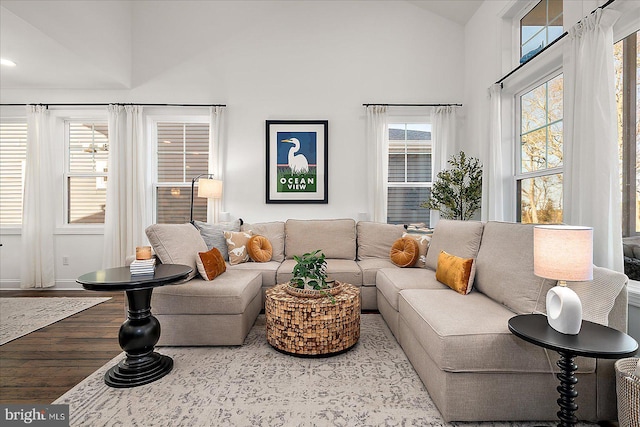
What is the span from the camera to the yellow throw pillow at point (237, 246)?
3645mm

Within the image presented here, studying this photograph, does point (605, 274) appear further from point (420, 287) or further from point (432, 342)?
point (420, 287)

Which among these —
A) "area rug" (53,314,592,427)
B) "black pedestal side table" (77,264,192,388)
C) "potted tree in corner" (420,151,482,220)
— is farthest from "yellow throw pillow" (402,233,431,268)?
"black pedestal side table" (77,264,192,388)

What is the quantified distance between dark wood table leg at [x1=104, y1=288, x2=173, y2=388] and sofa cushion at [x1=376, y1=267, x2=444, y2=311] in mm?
1712

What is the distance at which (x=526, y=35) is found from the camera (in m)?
3.40

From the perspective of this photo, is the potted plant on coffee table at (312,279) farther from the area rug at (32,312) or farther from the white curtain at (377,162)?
A: the area rug at (32,312)

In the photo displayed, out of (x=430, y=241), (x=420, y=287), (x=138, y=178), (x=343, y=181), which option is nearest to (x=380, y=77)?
(x=343, y=181)

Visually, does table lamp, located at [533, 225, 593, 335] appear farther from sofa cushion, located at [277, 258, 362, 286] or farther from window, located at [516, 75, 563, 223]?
sofa cushion, located at [277, 258, 362, 286]

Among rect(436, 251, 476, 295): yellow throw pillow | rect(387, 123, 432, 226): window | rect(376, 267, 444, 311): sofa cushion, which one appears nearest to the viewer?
rect(436, 251, 476, 295): yellow throw pillow

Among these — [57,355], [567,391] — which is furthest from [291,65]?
[567,391]

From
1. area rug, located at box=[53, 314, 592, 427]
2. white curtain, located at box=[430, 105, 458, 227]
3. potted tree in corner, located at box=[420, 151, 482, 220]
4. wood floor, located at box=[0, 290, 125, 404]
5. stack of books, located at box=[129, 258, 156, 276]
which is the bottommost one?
wood floor, located at box=[0, 290, 125, 404]

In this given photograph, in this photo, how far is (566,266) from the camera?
1.55 m

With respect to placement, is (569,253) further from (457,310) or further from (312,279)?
(312,279)

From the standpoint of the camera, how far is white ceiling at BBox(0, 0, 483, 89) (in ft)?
10.2

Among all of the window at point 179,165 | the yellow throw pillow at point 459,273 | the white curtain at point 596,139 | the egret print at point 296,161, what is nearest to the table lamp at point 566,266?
the white curtain at point 596,139
